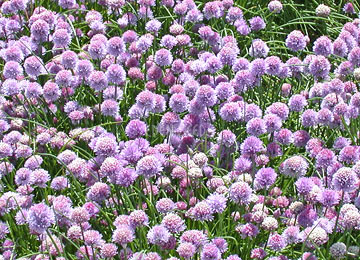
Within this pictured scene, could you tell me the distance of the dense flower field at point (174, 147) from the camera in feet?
7.78

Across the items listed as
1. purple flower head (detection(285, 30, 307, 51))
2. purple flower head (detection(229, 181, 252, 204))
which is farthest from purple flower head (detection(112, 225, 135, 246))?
purple flower head (detection(285, 30, 307, 51))

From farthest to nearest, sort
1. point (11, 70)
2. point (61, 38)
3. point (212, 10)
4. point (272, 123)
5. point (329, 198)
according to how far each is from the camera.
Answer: point (212, 10)
point (61, 38)
point (11, 70)
point (272, 123)
point (329, 198)

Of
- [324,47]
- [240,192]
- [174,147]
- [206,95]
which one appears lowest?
[174,147]

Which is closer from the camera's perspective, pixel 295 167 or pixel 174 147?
pixel 295 167

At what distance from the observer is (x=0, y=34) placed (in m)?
3.81

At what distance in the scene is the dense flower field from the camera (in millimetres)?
2370

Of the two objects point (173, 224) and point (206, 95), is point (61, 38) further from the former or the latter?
point (173, 224)

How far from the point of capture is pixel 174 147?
295 centimetres

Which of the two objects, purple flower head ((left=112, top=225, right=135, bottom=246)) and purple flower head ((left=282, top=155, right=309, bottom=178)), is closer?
purple flower head ((left=112, top=225, right=135, bottom=246))

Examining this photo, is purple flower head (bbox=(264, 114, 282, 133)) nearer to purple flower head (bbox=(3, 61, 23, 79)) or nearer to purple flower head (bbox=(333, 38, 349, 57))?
purple flower head (bbox=(333, 38, 349, 57))

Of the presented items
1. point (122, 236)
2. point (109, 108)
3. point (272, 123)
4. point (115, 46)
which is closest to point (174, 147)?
point (109, 108)

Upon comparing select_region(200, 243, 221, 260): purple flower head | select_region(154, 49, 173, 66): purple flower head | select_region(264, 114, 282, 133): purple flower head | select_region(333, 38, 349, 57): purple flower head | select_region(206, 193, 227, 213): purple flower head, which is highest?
select_region(333, 38, 349, 57): purple flower head

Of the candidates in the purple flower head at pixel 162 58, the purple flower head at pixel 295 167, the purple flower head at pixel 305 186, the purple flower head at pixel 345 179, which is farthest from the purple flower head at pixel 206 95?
the purple flower head at pixel 345 179

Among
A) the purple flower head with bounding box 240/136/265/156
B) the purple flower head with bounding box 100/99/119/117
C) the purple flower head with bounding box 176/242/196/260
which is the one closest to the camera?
the purple flower head with bounding box 176/242/196/260
